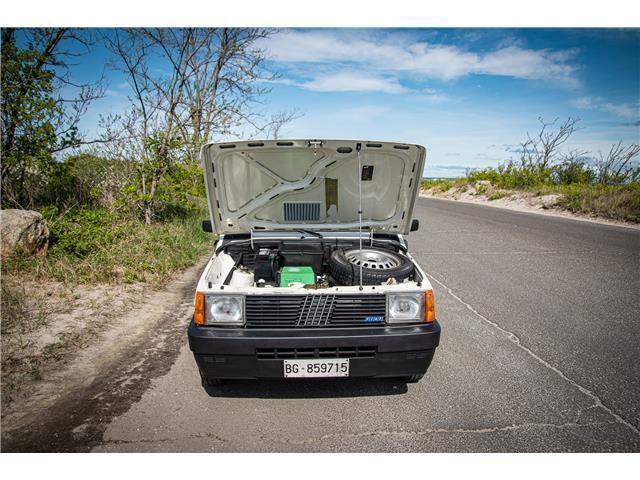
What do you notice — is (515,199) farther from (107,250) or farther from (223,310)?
(223,310)

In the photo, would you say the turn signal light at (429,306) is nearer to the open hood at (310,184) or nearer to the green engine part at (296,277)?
A: the green engine part at (296,277)

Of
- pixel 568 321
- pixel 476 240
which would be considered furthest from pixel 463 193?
pixel 568 321

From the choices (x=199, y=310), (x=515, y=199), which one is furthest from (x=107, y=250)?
(x=515, y=199)

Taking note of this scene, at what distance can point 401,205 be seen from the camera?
377 centimetres

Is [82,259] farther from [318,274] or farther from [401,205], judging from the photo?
[401,205]

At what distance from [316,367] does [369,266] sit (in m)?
1.01

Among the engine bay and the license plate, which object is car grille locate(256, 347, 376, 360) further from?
the engine bay

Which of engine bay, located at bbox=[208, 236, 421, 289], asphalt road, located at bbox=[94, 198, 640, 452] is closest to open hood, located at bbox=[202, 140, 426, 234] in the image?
engine bay, located at bbox=[208, 236, 421, 289]

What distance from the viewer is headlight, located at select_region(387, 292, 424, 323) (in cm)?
256

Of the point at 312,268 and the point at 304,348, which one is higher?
the point at 312,268

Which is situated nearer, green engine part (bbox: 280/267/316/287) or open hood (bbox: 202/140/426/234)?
green engine part (bbox: 280/267/316/287)

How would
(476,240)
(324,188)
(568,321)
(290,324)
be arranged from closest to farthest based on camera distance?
1. (290,324)
2. (324,188)
3. (568,321)
4. (476,240)

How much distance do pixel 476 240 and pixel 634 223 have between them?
21.9ft

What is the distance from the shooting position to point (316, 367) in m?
2.46
